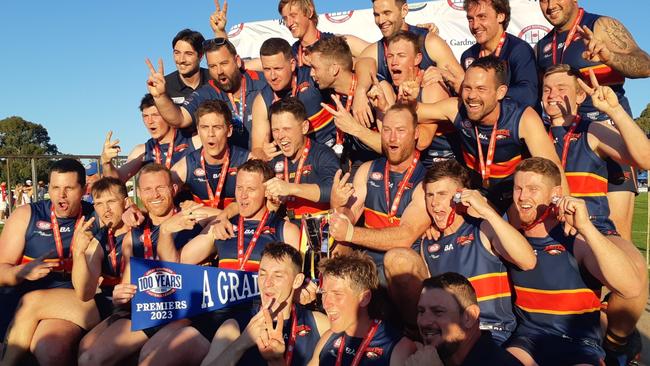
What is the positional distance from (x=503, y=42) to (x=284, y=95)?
244 cm

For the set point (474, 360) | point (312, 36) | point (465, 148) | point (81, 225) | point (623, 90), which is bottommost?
point (474, 360)

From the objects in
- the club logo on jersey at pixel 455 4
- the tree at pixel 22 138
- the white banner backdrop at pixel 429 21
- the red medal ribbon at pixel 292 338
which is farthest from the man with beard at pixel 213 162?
the tree at pixel 22 138

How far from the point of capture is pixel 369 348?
3.95 metres

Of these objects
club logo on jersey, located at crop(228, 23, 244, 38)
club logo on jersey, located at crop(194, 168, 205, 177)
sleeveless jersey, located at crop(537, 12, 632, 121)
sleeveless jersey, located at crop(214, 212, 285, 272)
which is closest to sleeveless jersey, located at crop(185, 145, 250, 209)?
club logo on jersey, located at crop(194, 168, 205, 177)

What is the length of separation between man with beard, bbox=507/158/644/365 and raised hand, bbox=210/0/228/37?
4.87 meters

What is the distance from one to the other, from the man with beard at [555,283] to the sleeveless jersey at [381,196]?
1.16 metres

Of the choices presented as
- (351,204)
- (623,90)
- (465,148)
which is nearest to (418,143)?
(465,148)

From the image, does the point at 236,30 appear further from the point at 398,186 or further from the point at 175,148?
the point at 398,186

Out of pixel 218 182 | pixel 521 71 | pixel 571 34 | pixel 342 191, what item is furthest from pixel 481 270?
pixel 218 182

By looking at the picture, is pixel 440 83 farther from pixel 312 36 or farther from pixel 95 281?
pixel 95 281

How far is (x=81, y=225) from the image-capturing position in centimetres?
494

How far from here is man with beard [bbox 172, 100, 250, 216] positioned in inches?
240

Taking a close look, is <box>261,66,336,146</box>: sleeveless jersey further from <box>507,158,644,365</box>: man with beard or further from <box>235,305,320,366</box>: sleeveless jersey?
<box>507,158,644,365</box>: man with beard

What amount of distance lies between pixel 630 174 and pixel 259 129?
12.4 feet
